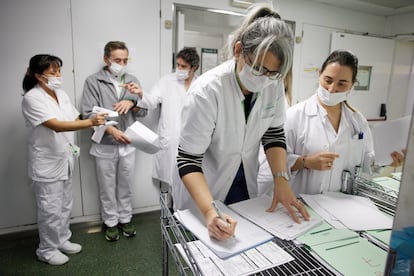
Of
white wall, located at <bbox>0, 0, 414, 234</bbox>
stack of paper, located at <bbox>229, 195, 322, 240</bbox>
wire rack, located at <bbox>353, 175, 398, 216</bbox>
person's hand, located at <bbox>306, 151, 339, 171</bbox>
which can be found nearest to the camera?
stack of paper, located at <bbox>229, 195, 322, 240</bbox>

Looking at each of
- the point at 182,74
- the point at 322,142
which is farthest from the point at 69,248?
the point at 322,142

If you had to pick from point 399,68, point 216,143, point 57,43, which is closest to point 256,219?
point 216,143

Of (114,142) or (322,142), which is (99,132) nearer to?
(114,142)

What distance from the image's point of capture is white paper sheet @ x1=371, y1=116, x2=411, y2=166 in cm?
109

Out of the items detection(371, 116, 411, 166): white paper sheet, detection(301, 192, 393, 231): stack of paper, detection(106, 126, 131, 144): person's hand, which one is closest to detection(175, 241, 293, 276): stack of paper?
detection(301, 192, 393, 231): stack of paper

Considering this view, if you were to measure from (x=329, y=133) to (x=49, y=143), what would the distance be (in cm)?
179

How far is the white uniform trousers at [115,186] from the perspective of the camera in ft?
7.70

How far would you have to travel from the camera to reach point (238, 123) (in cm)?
111

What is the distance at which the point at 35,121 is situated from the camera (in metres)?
1.82

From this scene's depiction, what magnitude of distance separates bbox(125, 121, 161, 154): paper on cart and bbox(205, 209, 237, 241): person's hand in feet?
4.36

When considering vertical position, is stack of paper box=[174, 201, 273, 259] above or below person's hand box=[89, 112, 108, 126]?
below

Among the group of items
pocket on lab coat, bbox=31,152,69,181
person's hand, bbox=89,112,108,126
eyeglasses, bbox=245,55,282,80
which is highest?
eyeglasses, bbox=245,55,282,80

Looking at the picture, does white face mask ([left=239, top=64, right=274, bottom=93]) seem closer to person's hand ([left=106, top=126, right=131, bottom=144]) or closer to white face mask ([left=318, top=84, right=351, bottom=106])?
white face mask ([left=318, top=84, right=351, bottom=106])

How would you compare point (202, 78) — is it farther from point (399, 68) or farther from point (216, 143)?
point (399, 68)
